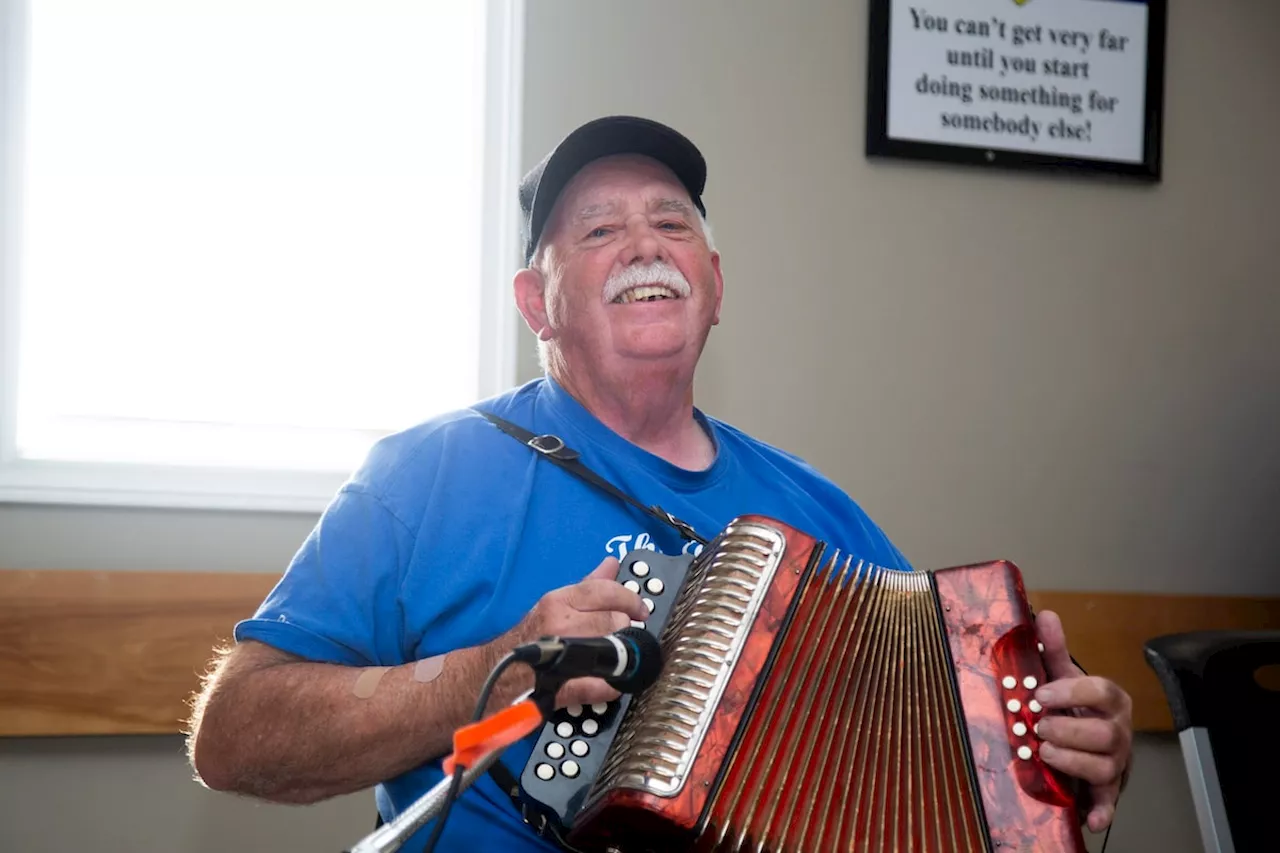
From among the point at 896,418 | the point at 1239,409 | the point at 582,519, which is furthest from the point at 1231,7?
the point at 582,519

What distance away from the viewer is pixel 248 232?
189 centimetres

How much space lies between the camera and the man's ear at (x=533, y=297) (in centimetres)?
149

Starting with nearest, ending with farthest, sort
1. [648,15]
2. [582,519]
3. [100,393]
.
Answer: [582,519] < [100,393] < [648,15]

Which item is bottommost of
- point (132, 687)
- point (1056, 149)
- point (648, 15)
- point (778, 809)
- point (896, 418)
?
point (132, 687)

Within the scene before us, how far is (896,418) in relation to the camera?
80.6 inches

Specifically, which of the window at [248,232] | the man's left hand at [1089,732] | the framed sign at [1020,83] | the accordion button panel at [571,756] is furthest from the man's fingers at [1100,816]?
the framed sign at [1020,83]

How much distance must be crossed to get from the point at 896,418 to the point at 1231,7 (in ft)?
3.47

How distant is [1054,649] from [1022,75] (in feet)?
4.46

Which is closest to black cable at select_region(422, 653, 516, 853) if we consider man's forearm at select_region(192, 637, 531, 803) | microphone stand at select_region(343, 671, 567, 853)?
microphone stand at select_region(343, 671, 567, 853)

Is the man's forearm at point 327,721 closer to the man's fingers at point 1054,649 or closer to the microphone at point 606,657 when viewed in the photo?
the microphone at point 606,657

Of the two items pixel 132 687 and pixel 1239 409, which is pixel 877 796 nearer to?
pixel 132 687

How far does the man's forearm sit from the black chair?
716mm

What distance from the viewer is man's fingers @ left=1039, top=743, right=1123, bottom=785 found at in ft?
3.15

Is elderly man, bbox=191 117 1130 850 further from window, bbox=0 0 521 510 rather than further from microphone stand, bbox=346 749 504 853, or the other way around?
window, bbox=0 0 521 510
